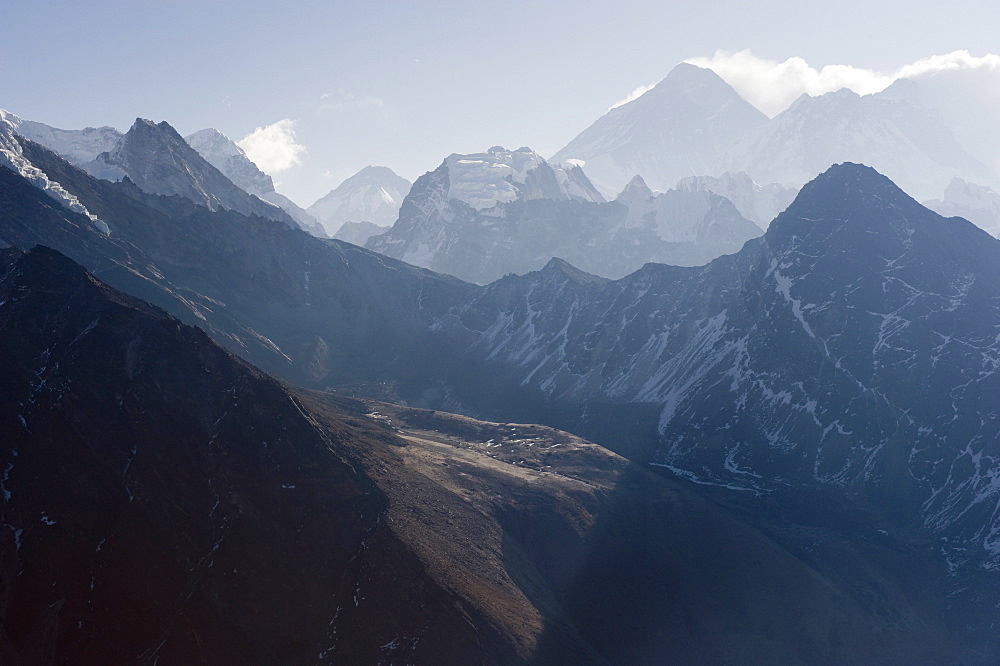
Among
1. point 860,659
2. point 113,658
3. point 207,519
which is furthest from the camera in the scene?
point 860,659

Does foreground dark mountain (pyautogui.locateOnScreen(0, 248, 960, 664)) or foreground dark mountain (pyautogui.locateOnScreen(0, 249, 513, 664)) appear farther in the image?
foreground dark mountain (pyautogui.locateOnScreen(0, 248, 960, 664))

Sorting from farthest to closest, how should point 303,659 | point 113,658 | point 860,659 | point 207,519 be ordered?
point 860,659, point 207,519, point 303,659, point 113,658

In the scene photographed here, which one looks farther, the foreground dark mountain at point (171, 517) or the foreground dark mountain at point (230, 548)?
the foreground dark mountain at point (230, 548)

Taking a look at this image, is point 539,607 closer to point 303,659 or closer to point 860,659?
point 303,659

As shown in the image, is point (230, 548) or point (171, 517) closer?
point (171, 517)

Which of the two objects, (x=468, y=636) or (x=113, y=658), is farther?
(x=468, y=636)

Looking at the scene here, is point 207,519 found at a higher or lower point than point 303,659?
higher

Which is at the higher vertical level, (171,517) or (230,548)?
(171,517)

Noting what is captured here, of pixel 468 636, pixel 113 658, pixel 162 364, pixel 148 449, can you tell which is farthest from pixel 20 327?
pixel 468 636
